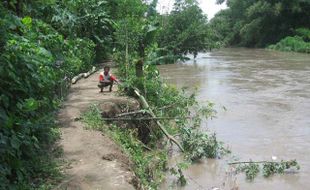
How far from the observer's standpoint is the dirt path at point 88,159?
207 inches

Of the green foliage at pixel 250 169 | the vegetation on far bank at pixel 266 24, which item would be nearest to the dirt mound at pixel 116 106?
the green foliage at pixel 250 169

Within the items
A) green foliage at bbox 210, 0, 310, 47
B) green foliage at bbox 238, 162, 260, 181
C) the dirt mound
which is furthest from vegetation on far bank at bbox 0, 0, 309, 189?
green foliage at bbox 210, 0, 310, 47

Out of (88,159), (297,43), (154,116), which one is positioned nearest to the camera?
(88,159)

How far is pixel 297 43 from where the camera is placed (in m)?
37.1

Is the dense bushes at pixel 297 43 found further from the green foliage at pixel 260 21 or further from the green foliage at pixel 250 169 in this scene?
the green foliage at pixel 250 169

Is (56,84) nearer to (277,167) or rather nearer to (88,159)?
(88,159)

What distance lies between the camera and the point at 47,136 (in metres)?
6.21

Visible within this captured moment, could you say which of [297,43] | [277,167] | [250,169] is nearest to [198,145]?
[250,169]

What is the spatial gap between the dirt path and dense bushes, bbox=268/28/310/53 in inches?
1183

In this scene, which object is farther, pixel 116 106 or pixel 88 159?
pixel 116 106

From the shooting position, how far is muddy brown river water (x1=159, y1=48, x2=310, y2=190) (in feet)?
26.2

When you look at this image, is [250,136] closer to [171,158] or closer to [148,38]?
[171,158]

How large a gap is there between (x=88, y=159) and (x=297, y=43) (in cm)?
3376

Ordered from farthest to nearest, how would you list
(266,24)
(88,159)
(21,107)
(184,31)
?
(266,24), (184,31), (88,159), (21,107)
